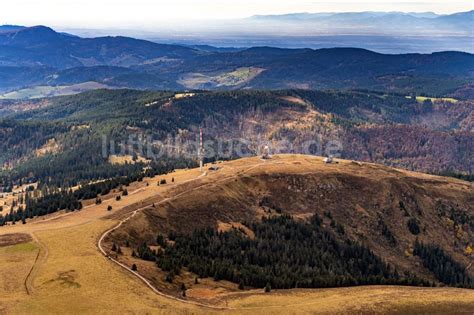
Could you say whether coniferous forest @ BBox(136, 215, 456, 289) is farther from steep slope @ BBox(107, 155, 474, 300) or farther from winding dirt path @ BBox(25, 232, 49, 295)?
winding dirt path @ BBox(25, 232, 49, 295)

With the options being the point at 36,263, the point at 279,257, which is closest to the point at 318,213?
the point at 279,257

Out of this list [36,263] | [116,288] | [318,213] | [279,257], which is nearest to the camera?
[116,288]

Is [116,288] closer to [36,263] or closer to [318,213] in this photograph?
[36,263]

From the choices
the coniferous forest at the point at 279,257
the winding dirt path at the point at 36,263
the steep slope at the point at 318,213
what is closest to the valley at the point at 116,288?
the winding dirt path at the point at 36,263

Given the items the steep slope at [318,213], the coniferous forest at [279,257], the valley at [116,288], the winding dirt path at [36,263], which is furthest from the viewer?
the steep slope at [318,213]

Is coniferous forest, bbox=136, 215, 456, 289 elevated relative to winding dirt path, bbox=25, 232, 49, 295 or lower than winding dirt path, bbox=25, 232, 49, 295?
lower

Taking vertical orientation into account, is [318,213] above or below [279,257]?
below

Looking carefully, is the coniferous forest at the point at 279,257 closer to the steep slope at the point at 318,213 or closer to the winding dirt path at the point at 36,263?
the steep slope at the point at 318,213

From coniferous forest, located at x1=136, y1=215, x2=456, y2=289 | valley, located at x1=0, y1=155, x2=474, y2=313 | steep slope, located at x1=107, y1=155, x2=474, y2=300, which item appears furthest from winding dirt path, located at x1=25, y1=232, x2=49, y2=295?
steep slope, located at x1=107, y1=155, x2=474, y2=300

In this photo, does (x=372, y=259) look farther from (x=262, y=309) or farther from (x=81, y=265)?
(x=81, y=265)

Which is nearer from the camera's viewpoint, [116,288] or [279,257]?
[116,288]

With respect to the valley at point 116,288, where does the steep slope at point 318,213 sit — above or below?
below
